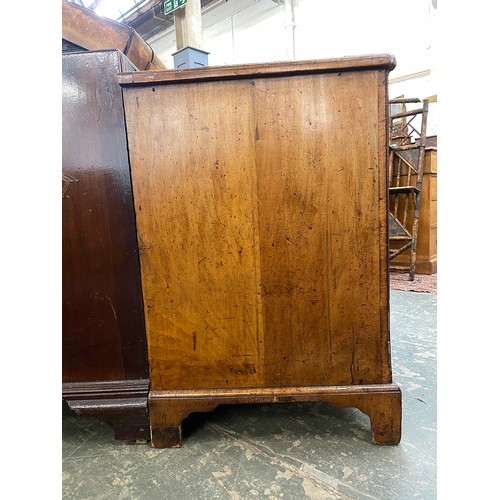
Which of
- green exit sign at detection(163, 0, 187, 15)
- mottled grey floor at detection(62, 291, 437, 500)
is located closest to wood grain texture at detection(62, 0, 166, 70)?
green exit sign at detection(163, 0, 187, 15)

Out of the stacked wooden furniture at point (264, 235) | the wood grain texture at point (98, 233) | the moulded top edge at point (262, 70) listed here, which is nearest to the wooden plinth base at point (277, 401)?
the stacked wooden furniture at point (264, 235)

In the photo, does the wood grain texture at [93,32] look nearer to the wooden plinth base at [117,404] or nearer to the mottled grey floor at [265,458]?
the wooden plinth base at [117,404]

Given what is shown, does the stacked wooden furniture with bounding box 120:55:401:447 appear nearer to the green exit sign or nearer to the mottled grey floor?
the mottled grey floor

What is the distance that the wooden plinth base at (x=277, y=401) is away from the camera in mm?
1011

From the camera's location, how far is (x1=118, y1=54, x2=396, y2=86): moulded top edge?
3.00 ft

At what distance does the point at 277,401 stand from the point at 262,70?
1012 millimetres

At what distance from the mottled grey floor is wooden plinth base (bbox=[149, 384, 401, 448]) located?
1.9 inches

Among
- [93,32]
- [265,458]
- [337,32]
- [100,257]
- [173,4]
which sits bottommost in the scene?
[265,458]

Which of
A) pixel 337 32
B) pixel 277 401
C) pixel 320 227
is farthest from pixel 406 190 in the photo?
pixel 337 32

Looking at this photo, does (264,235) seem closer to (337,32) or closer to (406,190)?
(406,190)

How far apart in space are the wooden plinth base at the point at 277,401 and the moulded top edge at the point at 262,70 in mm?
962

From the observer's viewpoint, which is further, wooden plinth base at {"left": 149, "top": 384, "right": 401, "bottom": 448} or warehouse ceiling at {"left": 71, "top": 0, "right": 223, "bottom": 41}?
warehouse ceiling at {"left": 71, "top": 0, "right": 223, "bottom": 41}

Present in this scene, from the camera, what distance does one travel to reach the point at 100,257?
107 centimetres

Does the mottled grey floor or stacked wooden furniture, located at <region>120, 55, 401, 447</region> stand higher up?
stacked wooden furniture, located at <region>120, 55, 401, 447</region>
